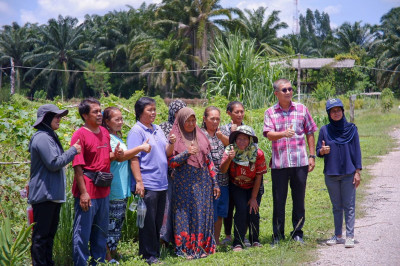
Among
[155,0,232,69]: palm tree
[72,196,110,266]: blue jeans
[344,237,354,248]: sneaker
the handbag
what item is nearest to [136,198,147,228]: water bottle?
[72,196,110,266]: blue jeans

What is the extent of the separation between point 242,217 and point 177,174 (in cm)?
88

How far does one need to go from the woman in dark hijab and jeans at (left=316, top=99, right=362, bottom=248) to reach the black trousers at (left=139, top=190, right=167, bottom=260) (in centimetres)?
187

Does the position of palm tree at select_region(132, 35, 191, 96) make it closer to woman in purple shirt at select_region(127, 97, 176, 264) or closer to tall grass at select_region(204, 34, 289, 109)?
tall grass at select_region(204, 34, 289, 109)

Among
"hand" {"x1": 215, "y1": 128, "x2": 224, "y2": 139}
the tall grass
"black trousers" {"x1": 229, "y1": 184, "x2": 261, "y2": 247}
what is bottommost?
"black trousers" {"x1": 229, "y1": 184, "x2": 261, "y2": 247}

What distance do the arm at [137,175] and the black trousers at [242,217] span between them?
1.14 m

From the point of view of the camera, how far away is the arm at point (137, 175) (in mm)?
4766

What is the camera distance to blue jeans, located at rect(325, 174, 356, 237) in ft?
17.4

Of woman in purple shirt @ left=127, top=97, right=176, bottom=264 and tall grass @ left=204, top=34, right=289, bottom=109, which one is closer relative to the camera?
woman in purple shirt @ left=127, top=97, right=176, bottom=264

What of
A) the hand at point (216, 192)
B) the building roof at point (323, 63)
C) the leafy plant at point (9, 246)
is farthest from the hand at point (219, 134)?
the building roof at point (323, 63)

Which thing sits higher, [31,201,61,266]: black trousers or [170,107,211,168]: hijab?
[170,107,211,168]: hijab

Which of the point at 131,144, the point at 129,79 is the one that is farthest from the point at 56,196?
the point at 129,79

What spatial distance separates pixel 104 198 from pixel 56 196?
514 millimetres

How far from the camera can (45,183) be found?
4.18m

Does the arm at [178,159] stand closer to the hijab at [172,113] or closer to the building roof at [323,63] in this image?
the hijab at [172,113]
